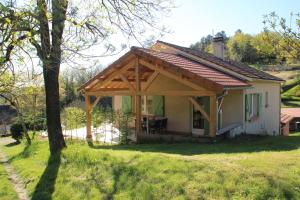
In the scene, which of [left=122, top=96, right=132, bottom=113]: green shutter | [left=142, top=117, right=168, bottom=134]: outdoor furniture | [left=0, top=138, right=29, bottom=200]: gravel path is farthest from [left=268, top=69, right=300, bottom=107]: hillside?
[left=0, top=138, right=29, bottom=200]: gravel path

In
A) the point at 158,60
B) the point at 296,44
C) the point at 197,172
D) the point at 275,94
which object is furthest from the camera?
the point at 275,94

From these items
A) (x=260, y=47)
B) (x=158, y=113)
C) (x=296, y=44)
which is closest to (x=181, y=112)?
(x=158, y=113)

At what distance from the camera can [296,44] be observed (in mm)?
8062

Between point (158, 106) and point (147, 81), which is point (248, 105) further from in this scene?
point (147, 81)

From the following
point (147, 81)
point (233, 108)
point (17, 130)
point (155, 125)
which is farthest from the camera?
point (17, 130)

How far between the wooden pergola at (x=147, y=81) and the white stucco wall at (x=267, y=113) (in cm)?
456

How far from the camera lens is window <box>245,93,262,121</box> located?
1745 centimetres

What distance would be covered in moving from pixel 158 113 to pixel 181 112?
4.82 ft

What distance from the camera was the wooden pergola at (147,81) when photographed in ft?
43.1

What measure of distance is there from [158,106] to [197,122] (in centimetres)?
249

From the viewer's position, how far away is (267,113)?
2162 cm

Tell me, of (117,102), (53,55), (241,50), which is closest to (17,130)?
(117,102)

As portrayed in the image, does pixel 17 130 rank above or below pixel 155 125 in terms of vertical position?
below

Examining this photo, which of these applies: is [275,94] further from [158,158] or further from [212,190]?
[212,190]
